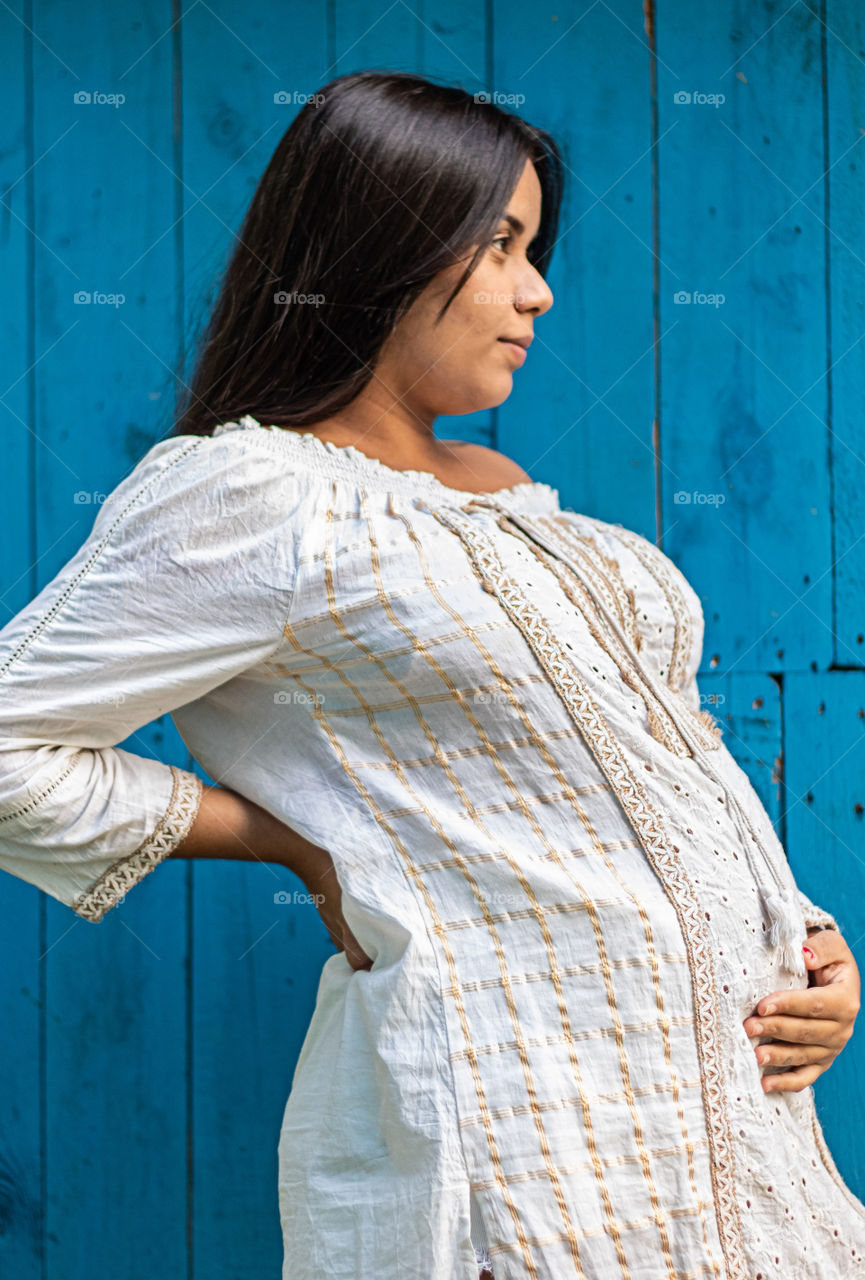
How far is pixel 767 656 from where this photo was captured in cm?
147

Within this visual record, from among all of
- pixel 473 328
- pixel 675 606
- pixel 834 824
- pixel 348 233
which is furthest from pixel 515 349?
pixel 834 824

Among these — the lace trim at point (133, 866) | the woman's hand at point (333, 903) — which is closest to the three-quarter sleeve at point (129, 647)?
the lace trim at point (133, 866)

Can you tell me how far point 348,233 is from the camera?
98 cm

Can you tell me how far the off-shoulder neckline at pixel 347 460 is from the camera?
927mm

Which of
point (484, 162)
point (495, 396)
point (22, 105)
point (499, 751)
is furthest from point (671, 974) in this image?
point (22, 105)

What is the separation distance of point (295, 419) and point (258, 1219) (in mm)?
1000

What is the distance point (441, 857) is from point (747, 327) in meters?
0.96

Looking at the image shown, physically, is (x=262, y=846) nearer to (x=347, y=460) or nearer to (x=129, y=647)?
(x=129, y=647)

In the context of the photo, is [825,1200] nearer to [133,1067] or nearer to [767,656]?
[767,656]

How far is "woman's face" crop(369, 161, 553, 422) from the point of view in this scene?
994 millimetres

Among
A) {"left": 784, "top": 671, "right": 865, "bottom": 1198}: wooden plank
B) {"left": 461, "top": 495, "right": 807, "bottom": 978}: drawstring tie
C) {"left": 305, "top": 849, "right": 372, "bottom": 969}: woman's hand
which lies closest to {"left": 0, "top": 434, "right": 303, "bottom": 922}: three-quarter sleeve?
{"left": 305, "top": 849, "right": 372, "bottom": 969}: woman's hand

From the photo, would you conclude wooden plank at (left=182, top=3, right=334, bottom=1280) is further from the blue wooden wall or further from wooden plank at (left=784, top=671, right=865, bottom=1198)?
wooden plank at (left=784, top=671, right=865, bottom=1198)

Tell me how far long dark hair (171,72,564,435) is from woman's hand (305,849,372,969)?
1.28 ft

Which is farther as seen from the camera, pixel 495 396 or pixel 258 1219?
pixel 258 1219
